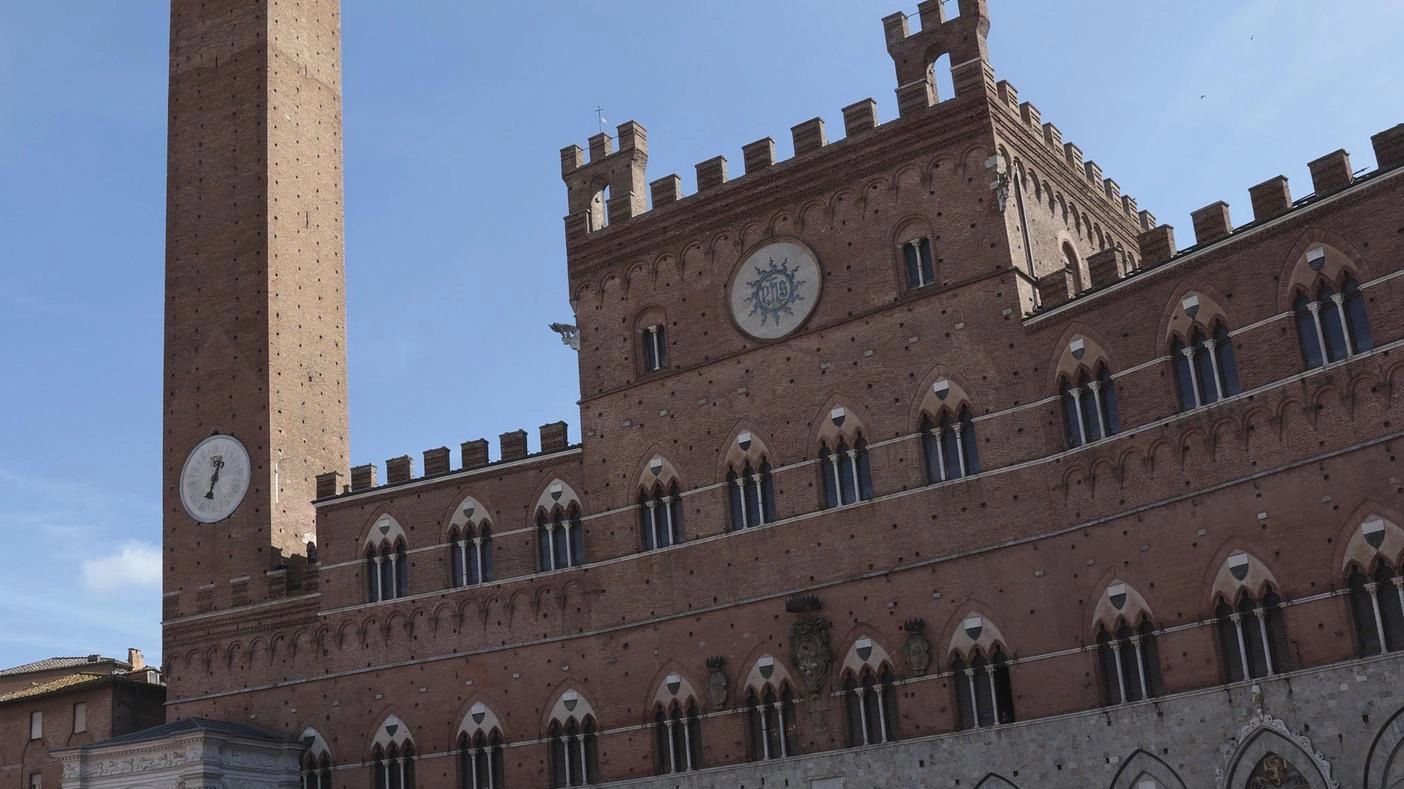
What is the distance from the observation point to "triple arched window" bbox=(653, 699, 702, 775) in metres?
30.7

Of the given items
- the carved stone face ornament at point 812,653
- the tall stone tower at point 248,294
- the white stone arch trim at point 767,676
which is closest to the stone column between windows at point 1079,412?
the carved stone face ornament at point 812,653

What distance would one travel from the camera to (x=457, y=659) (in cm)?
3366

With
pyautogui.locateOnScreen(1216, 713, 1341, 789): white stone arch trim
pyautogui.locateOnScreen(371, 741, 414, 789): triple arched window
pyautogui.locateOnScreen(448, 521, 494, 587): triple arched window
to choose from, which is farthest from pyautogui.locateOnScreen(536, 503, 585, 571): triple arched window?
pyautogui.locateOnScreen(1216, 713, 1341, 789): white stone arch trim

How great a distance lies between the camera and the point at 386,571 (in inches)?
1387

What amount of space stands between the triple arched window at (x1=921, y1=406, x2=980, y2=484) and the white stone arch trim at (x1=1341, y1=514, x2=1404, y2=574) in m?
7.12

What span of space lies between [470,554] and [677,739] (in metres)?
6.67

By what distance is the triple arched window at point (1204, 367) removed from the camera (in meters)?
25.5

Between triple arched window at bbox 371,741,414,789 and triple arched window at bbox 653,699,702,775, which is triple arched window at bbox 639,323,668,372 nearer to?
triple arched window at bbox 653,699,702,775

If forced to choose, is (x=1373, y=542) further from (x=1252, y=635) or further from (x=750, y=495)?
(x=750, y=495)

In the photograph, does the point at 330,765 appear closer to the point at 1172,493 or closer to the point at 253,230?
the point at 253,230

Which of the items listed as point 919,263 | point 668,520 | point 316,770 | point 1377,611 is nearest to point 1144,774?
point 1377,611

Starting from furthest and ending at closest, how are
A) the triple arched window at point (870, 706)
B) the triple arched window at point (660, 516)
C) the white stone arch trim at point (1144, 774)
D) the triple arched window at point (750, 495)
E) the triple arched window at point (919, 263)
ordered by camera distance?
the triple arched window at point (660, 516)
the triple arched window at point (750, 495)
the triple arched window at point (919, 263)
the triple arched window at point (870, 706)
the white stone arch trim at point (1144, 774)

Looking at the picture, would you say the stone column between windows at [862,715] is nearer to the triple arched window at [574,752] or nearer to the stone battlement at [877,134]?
the triple arched window at [574,752]

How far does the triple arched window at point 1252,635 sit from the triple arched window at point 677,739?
34.6 ft
